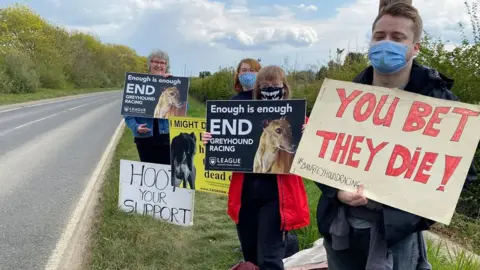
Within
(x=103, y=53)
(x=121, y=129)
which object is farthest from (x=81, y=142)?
(x=103, y=53)

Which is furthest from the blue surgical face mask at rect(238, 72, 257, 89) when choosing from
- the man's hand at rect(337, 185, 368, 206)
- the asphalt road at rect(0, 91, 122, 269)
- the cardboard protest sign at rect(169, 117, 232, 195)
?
the asphalt road at rect(0, 91, 122, 269)

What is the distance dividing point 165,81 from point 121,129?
11.7 meters

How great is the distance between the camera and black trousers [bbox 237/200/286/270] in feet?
11.6

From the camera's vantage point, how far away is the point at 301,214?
11.6 ft

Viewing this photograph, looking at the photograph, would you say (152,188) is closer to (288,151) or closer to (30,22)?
(288,151)

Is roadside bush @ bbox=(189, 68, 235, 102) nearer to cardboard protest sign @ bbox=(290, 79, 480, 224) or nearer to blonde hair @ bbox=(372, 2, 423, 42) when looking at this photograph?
cardboard protest sign @ bbox=(290, 79, 480, 224)

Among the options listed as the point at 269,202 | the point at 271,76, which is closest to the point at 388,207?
the point at 269,202

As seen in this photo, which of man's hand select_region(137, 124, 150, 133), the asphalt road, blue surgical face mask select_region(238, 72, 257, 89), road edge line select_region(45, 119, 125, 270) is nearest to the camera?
blue surgical face mask select_region(238, 72, 257, 89)

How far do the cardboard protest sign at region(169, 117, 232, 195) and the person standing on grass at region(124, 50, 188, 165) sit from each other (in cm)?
22

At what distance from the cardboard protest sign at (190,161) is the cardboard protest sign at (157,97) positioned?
219mm

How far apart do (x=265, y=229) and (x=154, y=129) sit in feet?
7.49

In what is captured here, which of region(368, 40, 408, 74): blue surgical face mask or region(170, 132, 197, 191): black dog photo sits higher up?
region(368, 40, 408, 74): blue surgical face mask

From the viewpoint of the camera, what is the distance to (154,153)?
5574 millimetres

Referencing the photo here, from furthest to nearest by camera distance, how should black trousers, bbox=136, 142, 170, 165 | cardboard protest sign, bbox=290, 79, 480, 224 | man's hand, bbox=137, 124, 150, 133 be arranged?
black trousers, bbox=136, 142, 170, 165 → man's hand, bbox=137, 124, 150, 133 → cardboard protest sign, bbox=290, 79, 480, 224
